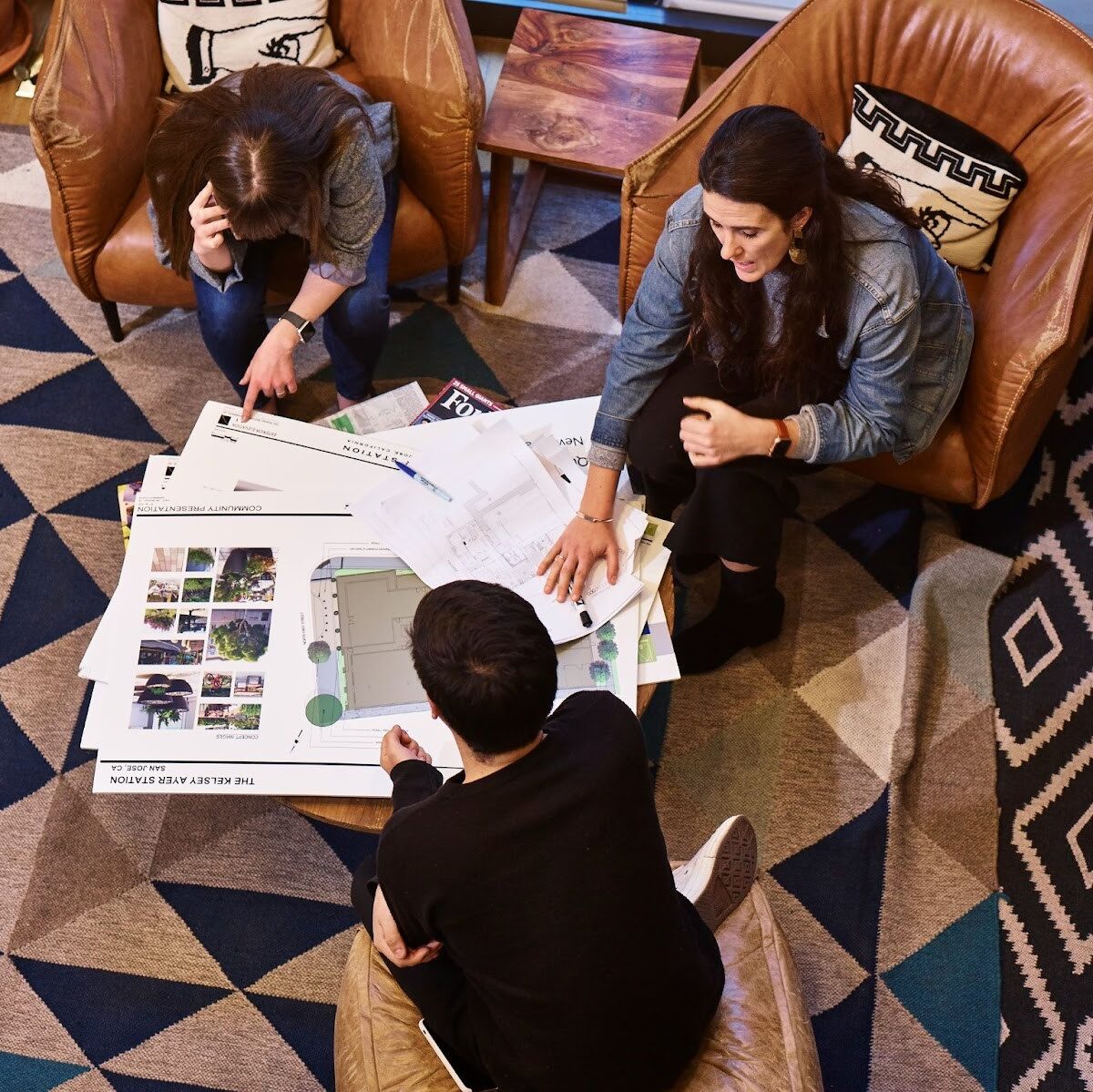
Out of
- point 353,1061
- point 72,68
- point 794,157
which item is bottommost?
point 353,1061

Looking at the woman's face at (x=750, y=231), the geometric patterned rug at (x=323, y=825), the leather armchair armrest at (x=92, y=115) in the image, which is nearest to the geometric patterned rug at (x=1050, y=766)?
the geometric patterned rug at (x=323, y=825)

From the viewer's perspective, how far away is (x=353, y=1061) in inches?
53.5

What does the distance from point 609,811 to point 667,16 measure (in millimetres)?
2309

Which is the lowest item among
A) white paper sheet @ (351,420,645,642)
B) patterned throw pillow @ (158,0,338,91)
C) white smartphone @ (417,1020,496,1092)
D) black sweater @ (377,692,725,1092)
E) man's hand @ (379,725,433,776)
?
white smartphone @ (417,1020,496,1092)

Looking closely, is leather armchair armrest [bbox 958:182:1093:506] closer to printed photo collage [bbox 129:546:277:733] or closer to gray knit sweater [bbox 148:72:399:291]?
gray knit sweater [bbox 148:72:399:291]

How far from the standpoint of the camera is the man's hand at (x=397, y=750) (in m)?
1.45

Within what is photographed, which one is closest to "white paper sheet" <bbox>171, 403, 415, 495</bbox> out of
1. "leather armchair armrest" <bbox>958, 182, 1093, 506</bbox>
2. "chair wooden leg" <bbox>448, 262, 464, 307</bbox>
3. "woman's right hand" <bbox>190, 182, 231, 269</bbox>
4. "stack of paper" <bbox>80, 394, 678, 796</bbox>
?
"stack of paper" <bbox>80, 394, 678, 796</bbox>

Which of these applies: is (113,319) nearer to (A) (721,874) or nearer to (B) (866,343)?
(B) (866,343)

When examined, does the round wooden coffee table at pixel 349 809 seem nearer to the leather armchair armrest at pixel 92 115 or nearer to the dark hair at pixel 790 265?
the dark hair at pixel 790 265

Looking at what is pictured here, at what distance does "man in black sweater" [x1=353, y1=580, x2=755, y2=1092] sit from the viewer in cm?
111

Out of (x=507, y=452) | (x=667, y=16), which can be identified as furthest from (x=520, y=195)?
(x=507, y=452)

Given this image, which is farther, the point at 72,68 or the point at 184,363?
the point at 184,363

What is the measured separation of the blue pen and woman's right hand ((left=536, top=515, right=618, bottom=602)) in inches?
7.0

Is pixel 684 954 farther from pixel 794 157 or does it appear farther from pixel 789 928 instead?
pixel 794 157
